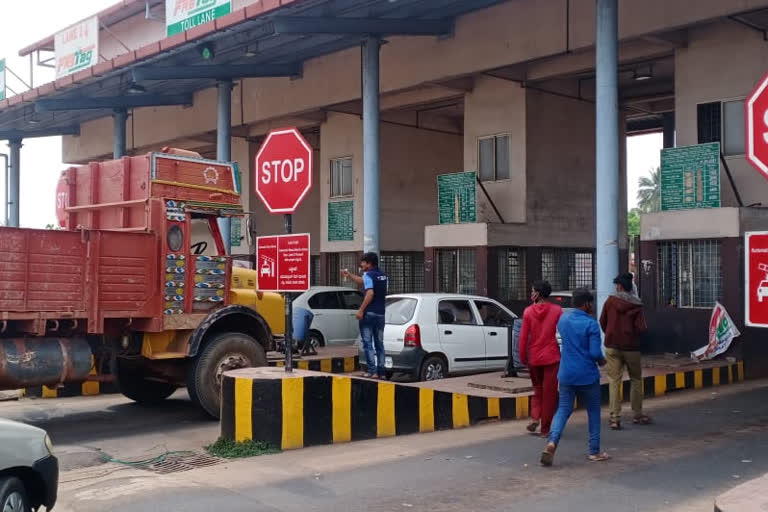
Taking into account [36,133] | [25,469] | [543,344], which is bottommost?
[25,469]

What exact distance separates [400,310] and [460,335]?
1033 mm

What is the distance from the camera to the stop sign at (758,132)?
16.4ft

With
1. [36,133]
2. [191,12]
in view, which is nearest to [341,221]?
[191,12]

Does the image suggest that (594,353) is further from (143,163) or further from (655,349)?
(655,349)

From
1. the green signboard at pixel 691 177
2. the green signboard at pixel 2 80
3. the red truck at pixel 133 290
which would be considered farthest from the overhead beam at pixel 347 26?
the green signboard at pixel 2 80

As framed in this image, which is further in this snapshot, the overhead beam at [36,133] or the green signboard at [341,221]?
the overhead beam at [36,133]

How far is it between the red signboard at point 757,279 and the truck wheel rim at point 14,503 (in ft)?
14.9

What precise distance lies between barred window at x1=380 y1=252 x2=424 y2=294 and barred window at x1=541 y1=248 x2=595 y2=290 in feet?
16.3

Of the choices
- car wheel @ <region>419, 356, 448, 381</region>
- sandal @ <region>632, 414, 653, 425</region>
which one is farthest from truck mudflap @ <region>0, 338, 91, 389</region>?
sandal @ <region>632, 414, 653, 425</region>

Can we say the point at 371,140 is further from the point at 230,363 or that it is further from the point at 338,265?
the point at 230,363

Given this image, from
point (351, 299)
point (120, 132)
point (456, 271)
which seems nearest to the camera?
point (351, 299)

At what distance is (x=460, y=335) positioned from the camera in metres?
13.1

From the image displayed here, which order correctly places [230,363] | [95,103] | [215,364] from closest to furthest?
[215,364], [230,363], [95,103]

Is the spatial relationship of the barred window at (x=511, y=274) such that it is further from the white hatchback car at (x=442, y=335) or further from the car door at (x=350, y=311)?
the white hatchback car at (x=442, y=335)
